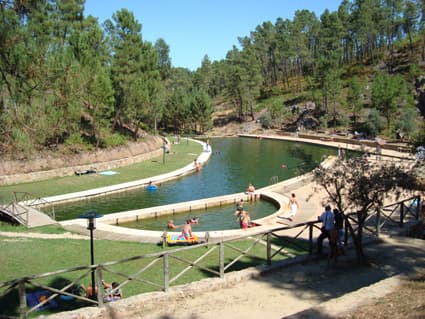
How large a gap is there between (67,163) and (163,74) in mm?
69735

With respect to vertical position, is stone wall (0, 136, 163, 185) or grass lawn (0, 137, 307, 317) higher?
stone wall (0, 136, 163, 185)

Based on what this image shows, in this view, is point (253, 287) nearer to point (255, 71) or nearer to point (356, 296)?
point (356, 296)

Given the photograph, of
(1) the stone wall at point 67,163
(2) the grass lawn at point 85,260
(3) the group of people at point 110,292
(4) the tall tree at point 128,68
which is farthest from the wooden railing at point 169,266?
(4) the tall tree at point 128,68

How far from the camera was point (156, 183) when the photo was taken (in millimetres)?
33312

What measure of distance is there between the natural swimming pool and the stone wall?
7.77m

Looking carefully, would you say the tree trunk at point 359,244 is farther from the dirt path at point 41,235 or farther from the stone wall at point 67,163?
the stone wall at point 67,163

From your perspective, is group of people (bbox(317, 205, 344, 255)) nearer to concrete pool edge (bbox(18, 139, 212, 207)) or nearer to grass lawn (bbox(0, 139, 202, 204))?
concrete pool edge (bbox(18, 139, 212, 207))

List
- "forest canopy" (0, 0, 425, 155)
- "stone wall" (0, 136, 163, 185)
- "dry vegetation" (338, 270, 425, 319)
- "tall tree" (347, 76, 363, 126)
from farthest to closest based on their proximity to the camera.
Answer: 1. "tall tree" (347, 76, 363, 126)
2. "stone wall" (0, 136, 163, 185)
3. "forest canopy" (0, 0, 425, 155)
4. "dry vegetation" (338, 270, 425, 319)

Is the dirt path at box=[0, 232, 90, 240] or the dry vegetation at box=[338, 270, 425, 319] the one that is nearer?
the dry vegetation at box=[338, 270, 425, 319]

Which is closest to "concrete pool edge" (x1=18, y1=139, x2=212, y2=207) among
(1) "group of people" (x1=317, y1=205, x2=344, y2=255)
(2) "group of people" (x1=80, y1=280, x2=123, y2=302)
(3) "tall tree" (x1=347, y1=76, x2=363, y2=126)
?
(2) "group of people" (x1=80, y1=280, x2=123, y2=302)

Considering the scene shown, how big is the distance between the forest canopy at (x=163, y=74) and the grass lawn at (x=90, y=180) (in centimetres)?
407

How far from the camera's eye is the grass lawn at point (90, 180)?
93.1 feet

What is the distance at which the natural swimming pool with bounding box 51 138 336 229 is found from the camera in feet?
87.2

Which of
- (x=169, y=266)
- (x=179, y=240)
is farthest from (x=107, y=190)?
(x=169, y=266)
